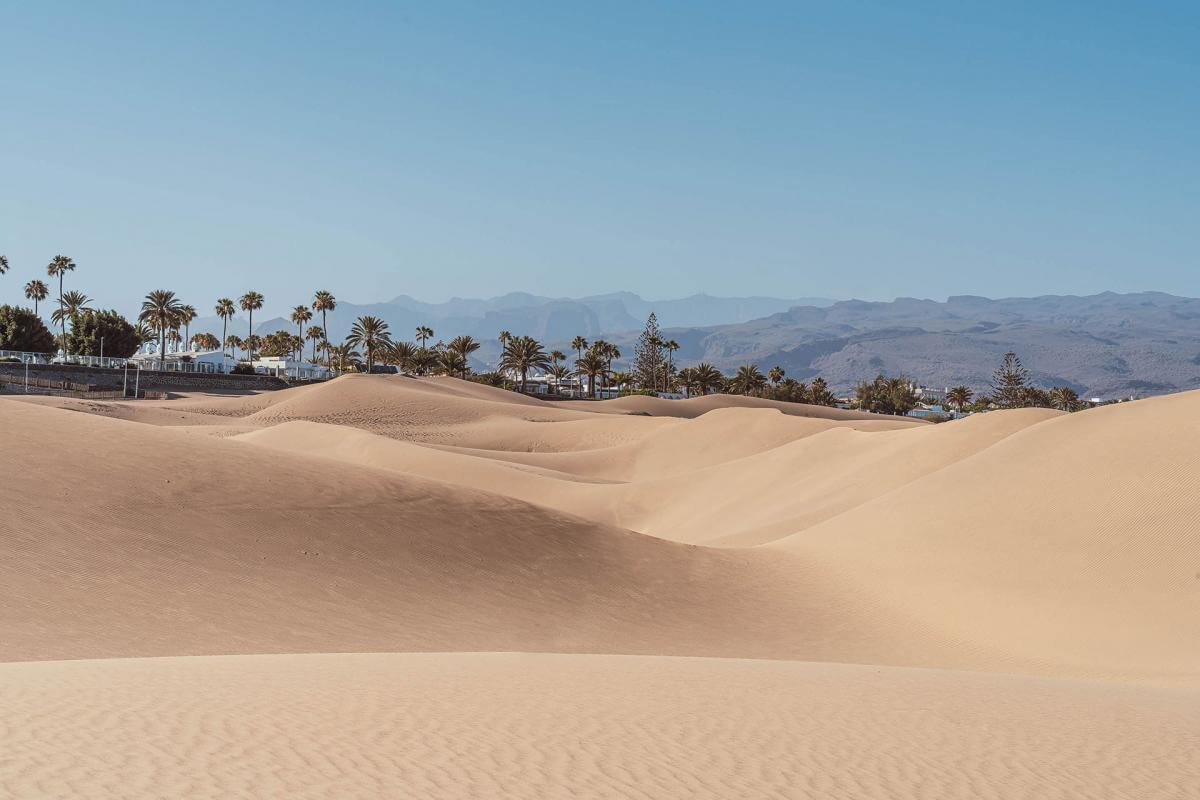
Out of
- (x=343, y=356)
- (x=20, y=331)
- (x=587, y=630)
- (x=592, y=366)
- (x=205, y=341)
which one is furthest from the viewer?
(x=205, y=341)

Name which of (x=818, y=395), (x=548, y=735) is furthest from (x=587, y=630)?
(x=818, y=395)

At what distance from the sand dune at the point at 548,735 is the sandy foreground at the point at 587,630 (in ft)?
0.13

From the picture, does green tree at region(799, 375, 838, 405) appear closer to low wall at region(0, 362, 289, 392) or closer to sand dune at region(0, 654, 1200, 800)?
low wall at region(0, 362, 289, 392)

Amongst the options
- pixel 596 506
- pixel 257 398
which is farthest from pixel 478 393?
pixel 596 506

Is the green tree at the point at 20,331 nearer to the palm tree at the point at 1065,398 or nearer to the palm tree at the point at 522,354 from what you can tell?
the palm tree at the point at 522,354

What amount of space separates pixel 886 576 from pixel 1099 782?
13.4 meters

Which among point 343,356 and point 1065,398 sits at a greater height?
point 343,356

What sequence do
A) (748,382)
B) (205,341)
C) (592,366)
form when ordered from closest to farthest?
(592,366), (748,382), (205,341)

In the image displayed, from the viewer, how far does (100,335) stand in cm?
10669

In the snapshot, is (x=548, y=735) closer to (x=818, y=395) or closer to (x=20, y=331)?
(x=20, y=331)

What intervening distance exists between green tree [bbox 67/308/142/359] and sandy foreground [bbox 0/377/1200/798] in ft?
311

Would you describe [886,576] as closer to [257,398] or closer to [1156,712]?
[1156,712]

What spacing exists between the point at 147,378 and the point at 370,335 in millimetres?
30375

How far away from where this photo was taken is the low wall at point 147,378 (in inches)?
3255
